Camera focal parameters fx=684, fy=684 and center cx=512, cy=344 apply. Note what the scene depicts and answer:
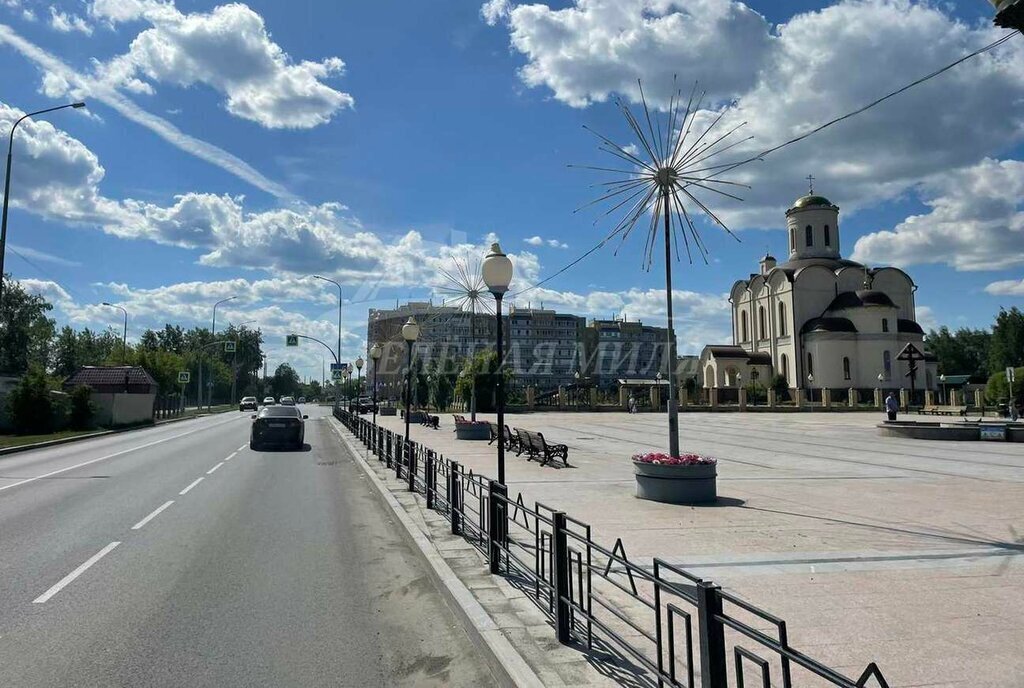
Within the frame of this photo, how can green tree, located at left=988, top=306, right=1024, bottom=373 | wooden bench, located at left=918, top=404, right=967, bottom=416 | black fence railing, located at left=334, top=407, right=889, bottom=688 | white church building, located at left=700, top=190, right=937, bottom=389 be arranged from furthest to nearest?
green tree, located at left=988, top=306, right=1024, bottom=373 < white church building, located at left=700, top=190, right=937, bottom=389 < wooden bench, located at left=918, top=404, right=967, bottom=416 < black fence railing, located at left=334, top=407, right=889, bottom=688

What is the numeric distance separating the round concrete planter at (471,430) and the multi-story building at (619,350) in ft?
364

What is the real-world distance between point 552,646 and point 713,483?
7167 mm

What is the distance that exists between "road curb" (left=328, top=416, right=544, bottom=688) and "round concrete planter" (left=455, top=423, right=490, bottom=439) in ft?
57.1

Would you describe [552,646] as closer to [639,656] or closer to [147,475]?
[639,656]

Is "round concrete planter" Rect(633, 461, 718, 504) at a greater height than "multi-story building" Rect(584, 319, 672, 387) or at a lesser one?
lesser

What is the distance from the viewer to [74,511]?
35.1 feet

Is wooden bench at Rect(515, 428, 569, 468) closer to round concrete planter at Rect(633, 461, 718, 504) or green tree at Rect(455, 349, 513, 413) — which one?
round concrete planter at Rect(633, 461, 718, 504)

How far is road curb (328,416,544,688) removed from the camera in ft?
14.0

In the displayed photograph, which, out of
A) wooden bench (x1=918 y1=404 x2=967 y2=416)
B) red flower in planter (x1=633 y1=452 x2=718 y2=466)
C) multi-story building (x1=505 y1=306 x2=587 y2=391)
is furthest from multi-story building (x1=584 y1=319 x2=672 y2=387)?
red flower in planter (x1=633 y1=452 x2=718 y2=466)

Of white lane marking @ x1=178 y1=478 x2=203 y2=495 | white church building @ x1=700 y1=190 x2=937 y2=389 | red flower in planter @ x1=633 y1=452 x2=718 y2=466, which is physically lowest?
white lane marking @ x1=178 y1=478 x2=203 y2=495

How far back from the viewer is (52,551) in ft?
26.0

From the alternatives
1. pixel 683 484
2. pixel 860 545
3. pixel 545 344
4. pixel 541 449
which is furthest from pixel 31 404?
pixel 545 344

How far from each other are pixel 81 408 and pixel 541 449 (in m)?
26.3

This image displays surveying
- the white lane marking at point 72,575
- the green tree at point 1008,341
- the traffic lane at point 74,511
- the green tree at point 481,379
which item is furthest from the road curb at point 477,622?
the green tree at point 1008,341
